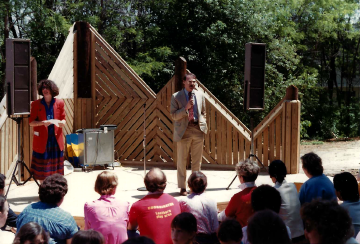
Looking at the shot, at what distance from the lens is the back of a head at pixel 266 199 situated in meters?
2.92

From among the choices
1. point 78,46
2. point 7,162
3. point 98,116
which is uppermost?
point 78,46

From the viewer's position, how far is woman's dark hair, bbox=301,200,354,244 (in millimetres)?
2227

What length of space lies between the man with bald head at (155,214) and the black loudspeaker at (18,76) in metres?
2.81

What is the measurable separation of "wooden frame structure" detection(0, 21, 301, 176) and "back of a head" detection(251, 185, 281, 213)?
4.08 metres

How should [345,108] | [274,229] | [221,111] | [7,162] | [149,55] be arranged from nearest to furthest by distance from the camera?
[274,229]
[7,162]
[221,111]
[149,55]
[345,108]

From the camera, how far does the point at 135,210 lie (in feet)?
10.6

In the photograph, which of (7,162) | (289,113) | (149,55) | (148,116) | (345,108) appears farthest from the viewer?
(345,108)

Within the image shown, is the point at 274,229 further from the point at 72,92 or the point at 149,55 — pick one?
the point at 149,55

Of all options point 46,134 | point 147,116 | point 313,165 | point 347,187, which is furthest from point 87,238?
point 147,116

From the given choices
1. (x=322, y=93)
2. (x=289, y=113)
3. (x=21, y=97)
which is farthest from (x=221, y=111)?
(x=322, y=93)

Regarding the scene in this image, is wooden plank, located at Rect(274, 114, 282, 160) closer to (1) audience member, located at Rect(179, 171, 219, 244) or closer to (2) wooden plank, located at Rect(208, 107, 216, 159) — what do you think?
(2) wooden plank, located at Rect(208, 107, 216, 159)

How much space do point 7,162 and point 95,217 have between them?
11.4ft

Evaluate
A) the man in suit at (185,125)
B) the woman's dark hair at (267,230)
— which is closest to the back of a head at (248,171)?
the woman's dark hair at (267,230)

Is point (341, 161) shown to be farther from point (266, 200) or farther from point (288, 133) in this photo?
point (266, 200)
